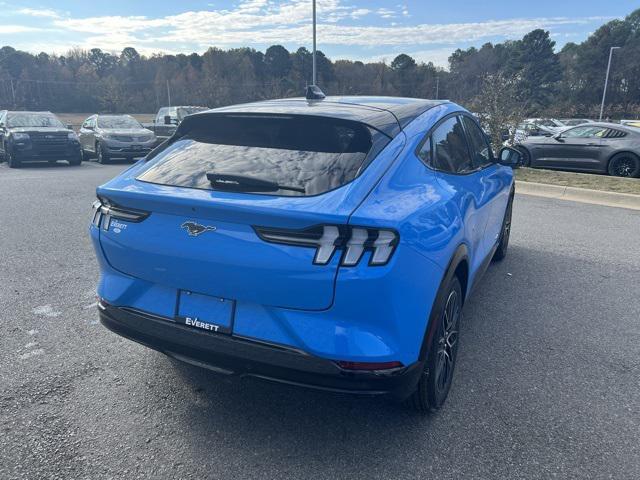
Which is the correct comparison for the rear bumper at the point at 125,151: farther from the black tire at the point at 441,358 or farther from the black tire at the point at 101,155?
the black tire at the point at 441,358

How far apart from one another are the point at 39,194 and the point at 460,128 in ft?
29.1

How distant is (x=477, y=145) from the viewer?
4129 mm

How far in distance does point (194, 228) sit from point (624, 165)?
12.7 meters

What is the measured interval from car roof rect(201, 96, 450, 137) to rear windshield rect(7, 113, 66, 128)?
1502 centimetres

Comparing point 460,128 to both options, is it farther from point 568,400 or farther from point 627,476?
point 627,476

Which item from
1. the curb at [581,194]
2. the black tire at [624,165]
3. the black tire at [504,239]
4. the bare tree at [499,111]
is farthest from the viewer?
the bare tree at [499,111]

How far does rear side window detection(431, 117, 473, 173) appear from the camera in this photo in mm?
3037

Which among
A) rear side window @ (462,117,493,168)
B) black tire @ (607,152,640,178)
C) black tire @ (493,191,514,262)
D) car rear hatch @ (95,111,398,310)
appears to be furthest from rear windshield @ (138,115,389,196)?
black tire @ (607,152,640,178)

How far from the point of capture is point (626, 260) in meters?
5.65

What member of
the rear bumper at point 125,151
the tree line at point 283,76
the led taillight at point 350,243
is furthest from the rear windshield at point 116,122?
the tree line at point 283,76

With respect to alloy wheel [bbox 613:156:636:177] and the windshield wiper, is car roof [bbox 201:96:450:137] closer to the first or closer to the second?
the windshield wiper

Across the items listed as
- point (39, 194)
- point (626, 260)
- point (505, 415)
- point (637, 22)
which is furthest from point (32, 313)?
point (637, 22)

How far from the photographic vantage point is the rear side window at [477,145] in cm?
392

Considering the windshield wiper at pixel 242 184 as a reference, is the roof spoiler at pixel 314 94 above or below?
above
